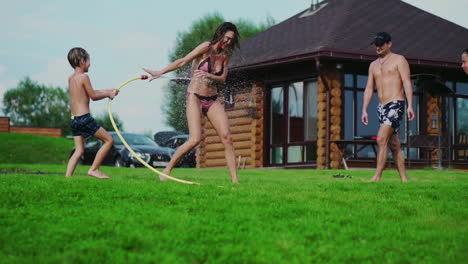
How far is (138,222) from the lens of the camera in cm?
582

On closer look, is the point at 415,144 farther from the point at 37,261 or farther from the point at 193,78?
the point at 37,261

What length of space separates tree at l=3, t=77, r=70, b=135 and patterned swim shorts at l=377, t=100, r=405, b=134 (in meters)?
79.2

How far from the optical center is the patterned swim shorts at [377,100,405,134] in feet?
32.3

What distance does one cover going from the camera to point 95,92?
31.0 feet

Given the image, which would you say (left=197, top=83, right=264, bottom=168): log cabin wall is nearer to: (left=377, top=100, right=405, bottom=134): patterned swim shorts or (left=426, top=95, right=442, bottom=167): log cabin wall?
(left=426, top=95, right=442, bottom=167): log cabin wall

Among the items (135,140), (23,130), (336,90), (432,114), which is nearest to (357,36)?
(336,90)

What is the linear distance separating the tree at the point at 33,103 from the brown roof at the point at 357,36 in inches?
2605

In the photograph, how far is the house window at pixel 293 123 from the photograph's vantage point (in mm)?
20750

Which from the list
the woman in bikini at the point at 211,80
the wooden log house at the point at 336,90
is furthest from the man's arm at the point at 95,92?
the wooden log house at the point at 336,90

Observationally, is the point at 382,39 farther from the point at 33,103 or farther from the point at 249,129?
the point at 33,103

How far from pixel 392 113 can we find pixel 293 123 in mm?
11703

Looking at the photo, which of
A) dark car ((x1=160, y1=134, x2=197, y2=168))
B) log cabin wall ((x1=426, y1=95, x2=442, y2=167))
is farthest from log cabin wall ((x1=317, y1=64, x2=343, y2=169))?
dark car ((x1=160, y1=134, x2=197, y2=168))

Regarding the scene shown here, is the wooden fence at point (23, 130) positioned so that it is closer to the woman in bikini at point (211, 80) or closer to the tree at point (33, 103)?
the woman in bikini at point (211, 80)

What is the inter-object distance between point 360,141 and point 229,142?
10068 mm
